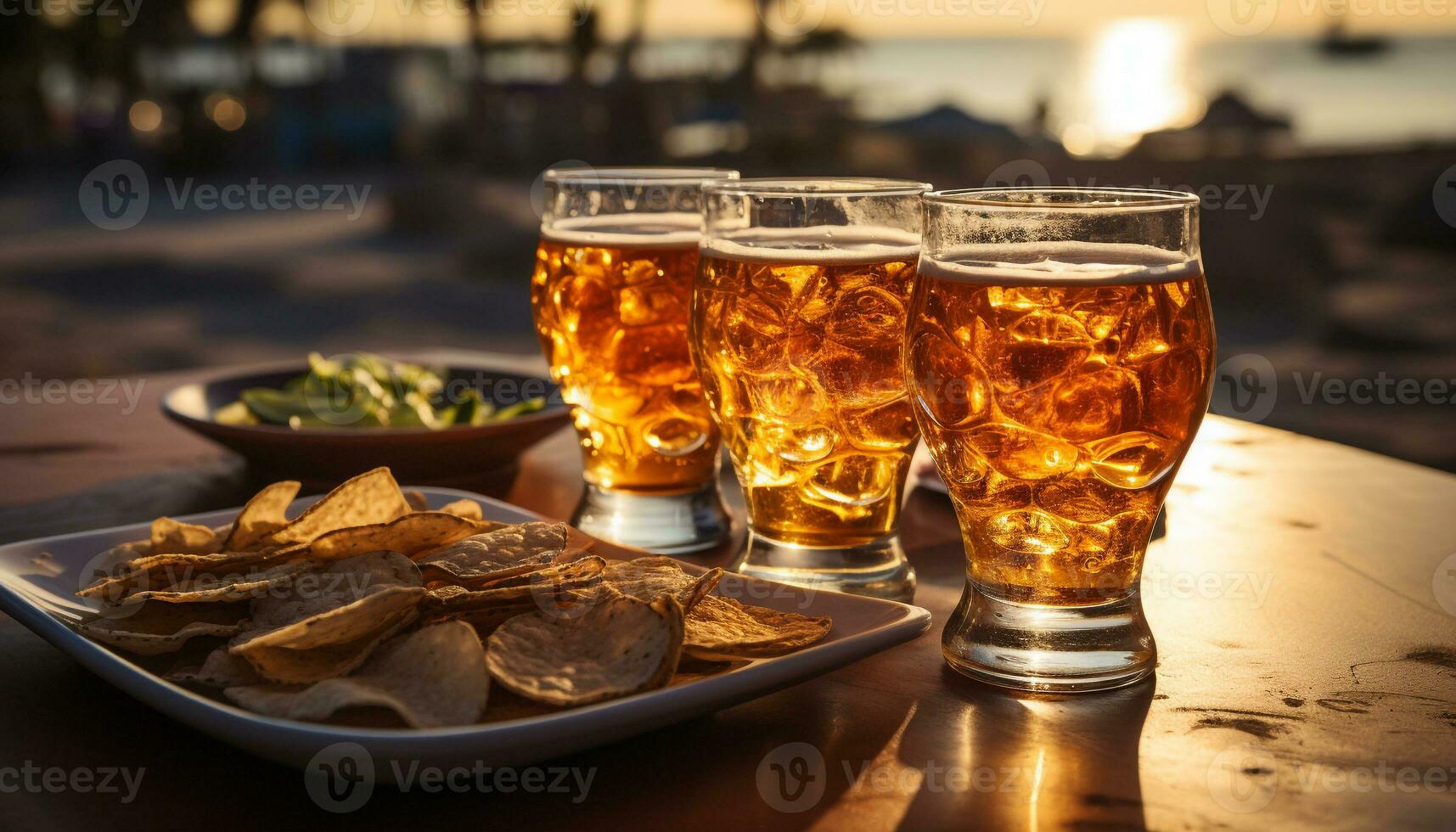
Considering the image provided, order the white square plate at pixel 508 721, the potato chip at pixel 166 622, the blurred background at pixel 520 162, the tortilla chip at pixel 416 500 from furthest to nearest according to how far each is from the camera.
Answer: the blurred background at pixel 520 162 < the tortilla chip at pixel 416 500 < the potato chip at pixel 166 622 < the white square plate at pixel 508 721

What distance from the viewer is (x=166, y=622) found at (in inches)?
46.3

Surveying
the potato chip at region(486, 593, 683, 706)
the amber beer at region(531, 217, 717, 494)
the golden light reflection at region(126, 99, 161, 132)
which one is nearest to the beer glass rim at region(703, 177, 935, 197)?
the amber beer at region(531, 217, 717, 494)

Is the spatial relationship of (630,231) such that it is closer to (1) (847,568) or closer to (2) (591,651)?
(1) (847,568)

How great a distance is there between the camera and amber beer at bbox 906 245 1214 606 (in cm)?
114

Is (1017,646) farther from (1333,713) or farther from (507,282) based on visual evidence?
(507,282)

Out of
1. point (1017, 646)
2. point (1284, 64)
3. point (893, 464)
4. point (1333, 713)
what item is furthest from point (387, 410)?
point (1284, 64)

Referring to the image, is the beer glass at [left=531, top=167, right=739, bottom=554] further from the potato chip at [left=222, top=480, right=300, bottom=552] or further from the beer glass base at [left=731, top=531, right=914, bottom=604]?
the potato chip at [left=222, top=480, right=300, bottom=552]

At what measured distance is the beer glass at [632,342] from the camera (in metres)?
1.67

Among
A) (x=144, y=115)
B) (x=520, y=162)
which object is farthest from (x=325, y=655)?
(x=144, y=115)

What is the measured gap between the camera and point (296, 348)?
14062mm

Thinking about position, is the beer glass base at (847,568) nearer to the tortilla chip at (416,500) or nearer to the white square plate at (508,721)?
the white square plate at (508,721)

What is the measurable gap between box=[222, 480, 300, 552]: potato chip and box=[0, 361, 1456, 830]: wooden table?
0.20m

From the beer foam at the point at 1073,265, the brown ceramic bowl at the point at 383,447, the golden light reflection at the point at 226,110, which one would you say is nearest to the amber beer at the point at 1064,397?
the beer foam at the point at 1073,265

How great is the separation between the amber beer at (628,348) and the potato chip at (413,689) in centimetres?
72
